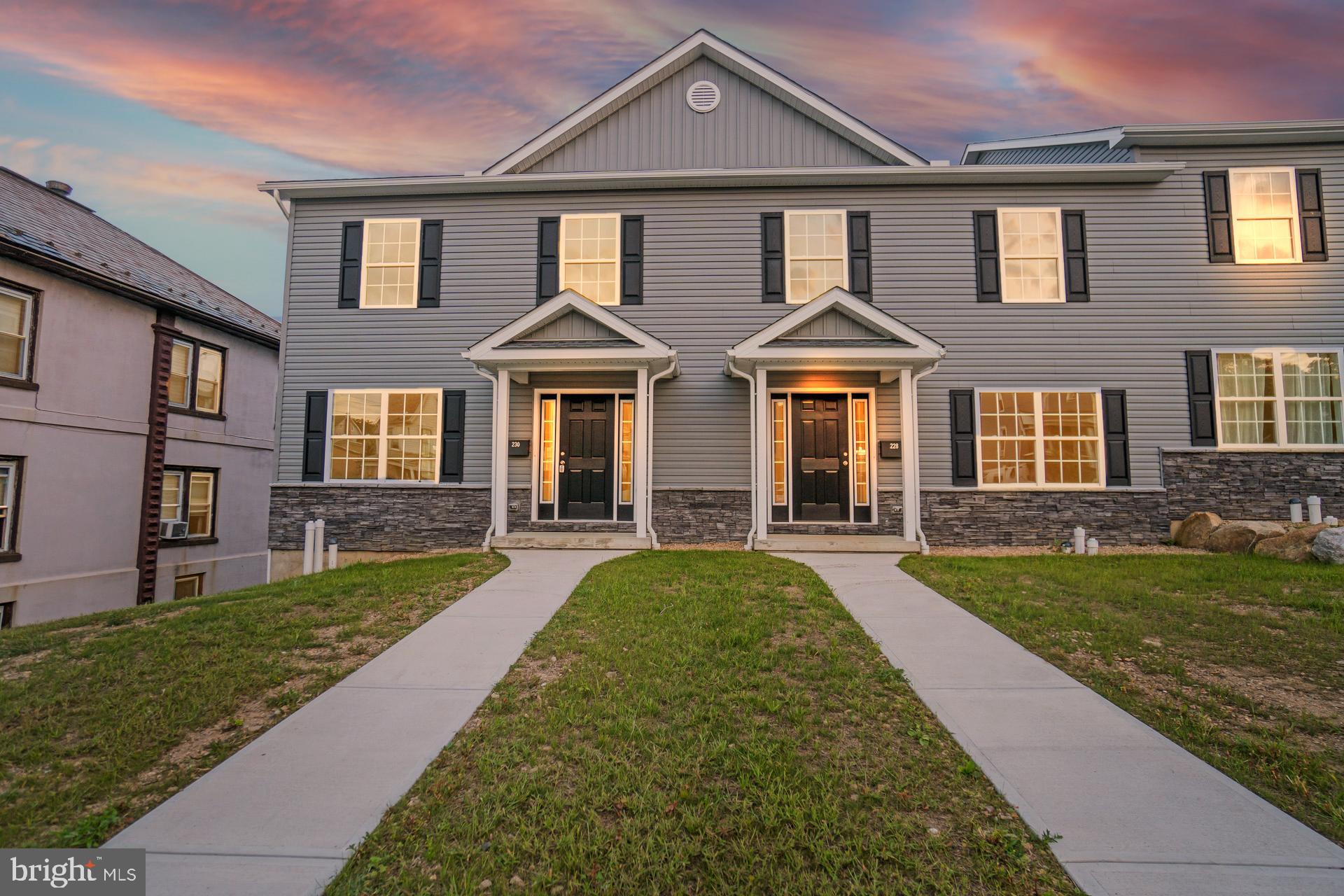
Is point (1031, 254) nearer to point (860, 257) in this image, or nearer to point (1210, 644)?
point (860, 257)

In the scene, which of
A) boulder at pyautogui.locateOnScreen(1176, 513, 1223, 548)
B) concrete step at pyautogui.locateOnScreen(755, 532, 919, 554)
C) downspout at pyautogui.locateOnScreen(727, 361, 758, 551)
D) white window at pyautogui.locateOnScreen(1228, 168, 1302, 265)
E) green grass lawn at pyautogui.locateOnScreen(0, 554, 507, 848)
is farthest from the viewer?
white window at pyautogui.locateOnScreen(1228, 168, 1302, 265)

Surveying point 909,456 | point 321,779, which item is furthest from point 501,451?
point 321,779

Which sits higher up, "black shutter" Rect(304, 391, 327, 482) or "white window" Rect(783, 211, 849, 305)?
"white window" Rect(783, 211, 849, 305)

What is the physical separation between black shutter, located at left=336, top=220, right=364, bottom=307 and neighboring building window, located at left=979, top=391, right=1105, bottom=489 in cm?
1142

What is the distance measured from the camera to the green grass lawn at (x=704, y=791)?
95.3 inches

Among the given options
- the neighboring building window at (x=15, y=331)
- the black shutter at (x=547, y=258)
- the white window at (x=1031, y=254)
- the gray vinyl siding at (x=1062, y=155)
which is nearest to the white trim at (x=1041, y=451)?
the white window at (x=1031, y=254)

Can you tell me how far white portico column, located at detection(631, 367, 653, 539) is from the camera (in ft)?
32.6

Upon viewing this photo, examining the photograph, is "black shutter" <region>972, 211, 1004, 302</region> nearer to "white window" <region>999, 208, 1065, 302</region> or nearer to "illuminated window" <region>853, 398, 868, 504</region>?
"white window" <region>999, 208, 1065, 302</region>

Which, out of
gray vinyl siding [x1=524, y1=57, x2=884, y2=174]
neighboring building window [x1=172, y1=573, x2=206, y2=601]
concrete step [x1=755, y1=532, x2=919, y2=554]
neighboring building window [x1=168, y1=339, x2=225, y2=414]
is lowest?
neighboring building window [x1=172, y1=573, x2=206, y2=601]

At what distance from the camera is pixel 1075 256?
35.1 ft

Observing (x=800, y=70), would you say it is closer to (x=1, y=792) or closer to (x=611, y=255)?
(x=611, y=255)

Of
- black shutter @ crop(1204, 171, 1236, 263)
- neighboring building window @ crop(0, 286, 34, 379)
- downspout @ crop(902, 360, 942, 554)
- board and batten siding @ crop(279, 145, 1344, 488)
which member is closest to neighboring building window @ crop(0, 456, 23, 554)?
neighboring building window @ crop(0, 286, 34, 379)

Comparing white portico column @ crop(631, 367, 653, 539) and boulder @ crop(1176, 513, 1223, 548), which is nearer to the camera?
boulder @ crop(1176, 513, 1223, 548)

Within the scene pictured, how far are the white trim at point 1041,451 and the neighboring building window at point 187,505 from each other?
1578 centimetres
